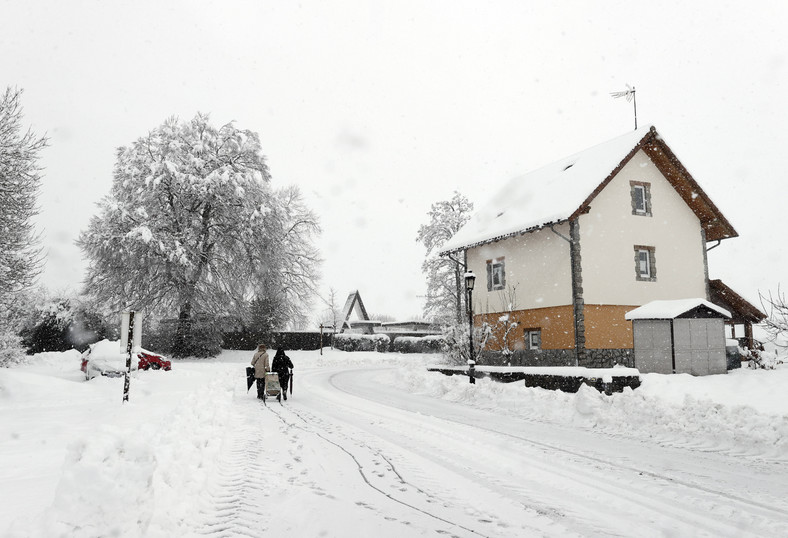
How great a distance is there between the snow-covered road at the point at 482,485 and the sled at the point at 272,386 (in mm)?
4859

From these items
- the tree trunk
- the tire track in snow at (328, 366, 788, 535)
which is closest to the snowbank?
the tire track in snow at (328, 366, 788, 535)

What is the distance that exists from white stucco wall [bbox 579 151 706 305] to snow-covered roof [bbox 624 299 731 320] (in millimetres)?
1479

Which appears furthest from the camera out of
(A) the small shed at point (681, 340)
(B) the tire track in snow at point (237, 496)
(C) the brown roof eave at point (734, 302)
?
(C) the brown roof eave at point (734, 302)

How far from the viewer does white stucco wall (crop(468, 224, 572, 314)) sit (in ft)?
73.9

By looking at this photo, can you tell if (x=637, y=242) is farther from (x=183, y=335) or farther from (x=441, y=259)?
(x=183, y=335)

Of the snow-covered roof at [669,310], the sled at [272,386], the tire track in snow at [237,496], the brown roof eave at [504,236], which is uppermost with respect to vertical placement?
the brown roof eave at [504,236]

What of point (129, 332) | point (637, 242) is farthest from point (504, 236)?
point (129, 332)

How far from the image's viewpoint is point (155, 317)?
3603 cm

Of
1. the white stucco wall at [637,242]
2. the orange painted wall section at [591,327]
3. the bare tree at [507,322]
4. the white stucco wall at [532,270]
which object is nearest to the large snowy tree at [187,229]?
the white stucco wall at [532,270]

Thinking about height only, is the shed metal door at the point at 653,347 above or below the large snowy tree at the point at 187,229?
below

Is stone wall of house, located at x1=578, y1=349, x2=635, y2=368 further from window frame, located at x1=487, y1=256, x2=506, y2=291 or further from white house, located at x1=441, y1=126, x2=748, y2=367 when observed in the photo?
window frame, located at x1=487, y1=256, x2=506, y2=291

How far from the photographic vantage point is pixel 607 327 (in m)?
22.0

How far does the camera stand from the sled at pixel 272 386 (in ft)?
51.9

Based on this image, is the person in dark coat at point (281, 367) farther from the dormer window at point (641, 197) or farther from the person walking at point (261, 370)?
the dormer window at point (641, 197)
